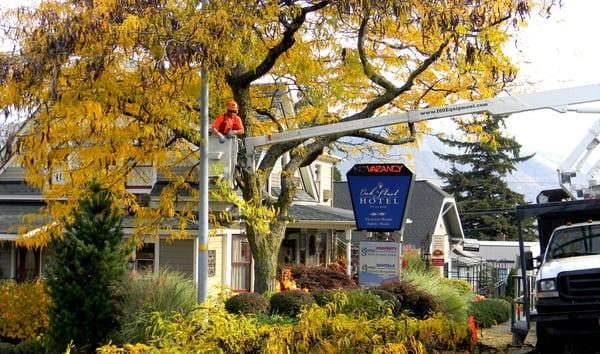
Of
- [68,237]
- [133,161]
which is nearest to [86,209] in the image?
[68,237]

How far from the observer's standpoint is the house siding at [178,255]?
2256cm

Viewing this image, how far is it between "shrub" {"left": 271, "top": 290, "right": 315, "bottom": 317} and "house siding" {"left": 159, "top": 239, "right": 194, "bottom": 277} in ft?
34.4

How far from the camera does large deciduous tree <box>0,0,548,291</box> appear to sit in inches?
422

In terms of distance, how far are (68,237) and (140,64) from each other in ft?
9.63

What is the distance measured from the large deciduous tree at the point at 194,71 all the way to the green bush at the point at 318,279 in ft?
20.8

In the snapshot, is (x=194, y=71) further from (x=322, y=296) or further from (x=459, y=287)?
(x=459, y=287)

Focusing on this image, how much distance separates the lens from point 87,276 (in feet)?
37.9

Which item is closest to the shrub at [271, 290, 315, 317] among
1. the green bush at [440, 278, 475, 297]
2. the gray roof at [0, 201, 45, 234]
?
the green bush at [440, 278, 475, 297]

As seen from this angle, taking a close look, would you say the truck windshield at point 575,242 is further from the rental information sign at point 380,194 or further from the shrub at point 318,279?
the shrub at point 318,279

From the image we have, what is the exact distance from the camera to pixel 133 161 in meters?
13.5

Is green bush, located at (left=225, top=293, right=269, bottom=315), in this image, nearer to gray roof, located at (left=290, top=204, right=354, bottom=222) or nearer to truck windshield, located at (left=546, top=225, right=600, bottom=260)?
truck windshield, located at (left=546, top=225, right=600, bottom=260)

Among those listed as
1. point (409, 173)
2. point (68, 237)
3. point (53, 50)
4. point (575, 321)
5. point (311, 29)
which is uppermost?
point (311, 29)

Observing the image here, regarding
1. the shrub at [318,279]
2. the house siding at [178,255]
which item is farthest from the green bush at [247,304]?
the house siding at [178,255]

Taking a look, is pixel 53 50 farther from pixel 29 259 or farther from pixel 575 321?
pixel 29 259
